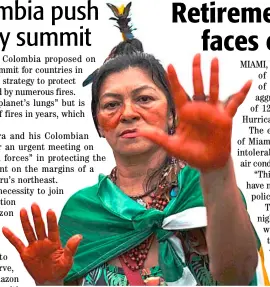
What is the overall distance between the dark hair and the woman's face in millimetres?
21

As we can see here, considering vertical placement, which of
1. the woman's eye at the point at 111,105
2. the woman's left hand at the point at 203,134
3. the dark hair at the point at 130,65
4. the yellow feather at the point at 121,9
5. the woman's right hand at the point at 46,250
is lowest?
the woman's right hand at the point at 46,250

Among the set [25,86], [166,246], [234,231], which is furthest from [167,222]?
[25,86]

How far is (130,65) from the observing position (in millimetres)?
2719

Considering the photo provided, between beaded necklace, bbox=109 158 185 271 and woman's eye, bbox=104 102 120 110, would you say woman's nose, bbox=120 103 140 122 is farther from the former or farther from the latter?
beaded necklace, bbox=109 158 185 271

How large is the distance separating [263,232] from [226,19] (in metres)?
0.88

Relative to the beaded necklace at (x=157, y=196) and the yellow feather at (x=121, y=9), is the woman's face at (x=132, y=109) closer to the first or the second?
the beaded necklace at (x=157, y=196)

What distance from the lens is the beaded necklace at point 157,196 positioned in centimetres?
259

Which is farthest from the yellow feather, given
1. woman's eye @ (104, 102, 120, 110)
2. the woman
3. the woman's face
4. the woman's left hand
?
the woman's left hand

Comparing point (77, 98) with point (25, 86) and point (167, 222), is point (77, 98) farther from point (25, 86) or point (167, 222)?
point (167, 222)

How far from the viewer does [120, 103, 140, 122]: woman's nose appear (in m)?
→ 2.65

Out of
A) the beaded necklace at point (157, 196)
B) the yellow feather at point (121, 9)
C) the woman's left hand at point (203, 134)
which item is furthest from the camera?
the yellow feather at point (121, 9)

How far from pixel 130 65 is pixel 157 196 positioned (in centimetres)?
53

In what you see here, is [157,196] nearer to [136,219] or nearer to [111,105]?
[136,219]

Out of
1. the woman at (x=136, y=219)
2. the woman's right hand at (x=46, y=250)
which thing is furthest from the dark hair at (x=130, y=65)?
the woman's right hand at (x=46, y=250)
